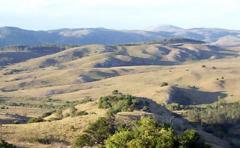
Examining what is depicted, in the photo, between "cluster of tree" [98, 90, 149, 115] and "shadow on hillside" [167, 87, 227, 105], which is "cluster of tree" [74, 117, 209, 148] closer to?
"cluster of tree" [98, 90, 149, 115]

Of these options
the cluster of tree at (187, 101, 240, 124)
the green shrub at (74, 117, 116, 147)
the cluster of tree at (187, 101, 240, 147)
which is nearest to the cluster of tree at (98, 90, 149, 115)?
the cluster of tree at (187, 101, 240, 147)

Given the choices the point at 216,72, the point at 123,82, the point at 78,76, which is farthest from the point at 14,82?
the point at 216,72

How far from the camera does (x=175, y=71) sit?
180 meters

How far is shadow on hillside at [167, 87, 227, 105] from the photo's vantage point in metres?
125

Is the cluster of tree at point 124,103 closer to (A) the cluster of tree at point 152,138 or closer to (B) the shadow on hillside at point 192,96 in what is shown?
(A) the cluster of tree at point 152,138

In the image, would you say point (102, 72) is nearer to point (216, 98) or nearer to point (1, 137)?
point (216, 98)

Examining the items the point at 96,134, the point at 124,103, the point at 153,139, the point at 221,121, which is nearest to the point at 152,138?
the point at 153,139

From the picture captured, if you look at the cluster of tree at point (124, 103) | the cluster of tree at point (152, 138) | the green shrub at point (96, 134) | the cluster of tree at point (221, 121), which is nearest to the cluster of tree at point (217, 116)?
the cluster of tree at point (221, 121)

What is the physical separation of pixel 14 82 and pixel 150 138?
6005 inches

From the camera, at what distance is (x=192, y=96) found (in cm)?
13400

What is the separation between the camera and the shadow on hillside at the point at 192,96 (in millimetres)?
124575

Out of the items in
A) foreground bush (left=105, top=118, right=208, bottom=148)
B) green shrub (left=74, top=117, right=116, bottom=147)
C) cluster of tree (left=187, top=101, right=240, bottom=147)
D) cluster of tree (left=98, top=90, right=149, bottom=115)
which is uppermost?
foreground bush (left=105, top=118, right=208, bottom=148)

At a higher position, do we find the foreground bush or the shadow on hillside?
the foreground bush

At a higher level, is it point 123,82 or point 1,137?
point 1,137
